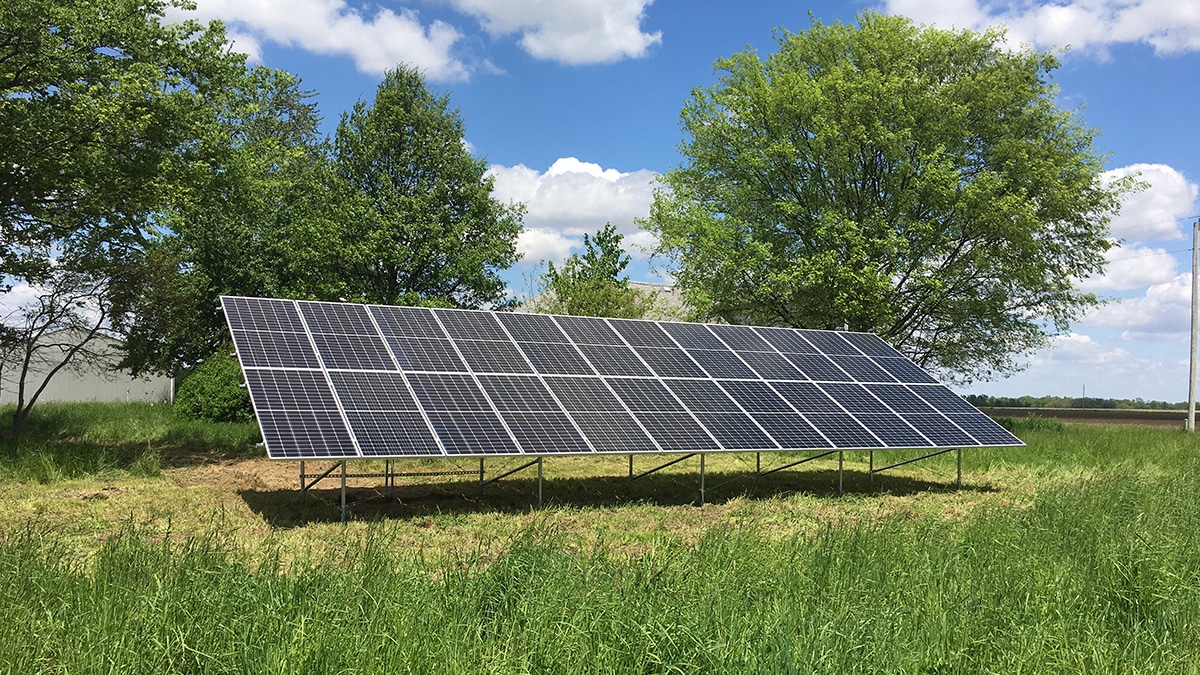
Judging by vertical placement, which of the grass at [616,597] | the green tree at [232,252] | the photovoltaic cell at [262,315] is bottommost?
the grass at [616,597]

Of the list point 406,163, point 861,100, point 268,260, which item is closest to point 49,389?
point 268,260

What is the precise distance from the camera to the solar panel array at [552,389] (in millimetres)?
12156

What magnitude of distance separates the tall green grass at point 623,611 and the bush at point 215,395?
18385 millimetres

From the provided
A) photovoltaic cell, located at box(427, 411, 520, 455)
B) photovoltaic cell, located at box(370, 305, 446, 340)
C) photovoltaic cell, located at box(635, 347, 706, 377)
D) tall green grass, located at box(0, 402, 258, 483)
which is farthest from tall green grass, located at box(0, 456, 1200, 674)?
tall green grass, located at box(0, 402, 258, 483)

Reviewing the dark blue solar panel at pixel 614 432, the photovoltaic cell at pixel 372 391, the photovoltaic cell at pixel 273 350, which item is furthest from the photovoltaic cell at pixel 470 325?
the dark blue solar panel at pixel 614 432

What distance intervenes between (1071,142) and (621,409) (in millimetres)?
26615

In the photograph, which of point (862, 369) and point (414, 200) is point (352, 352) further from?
point (414, 200)

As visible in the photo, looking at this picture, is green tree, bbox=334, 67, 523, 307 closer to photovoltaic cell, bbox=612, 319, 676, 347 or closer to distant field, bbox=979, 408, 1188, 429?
photovoltaic cell, bbox=612, 319, 676, 347

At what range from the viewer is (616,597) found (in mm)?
6754

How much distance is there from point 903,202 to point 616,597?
26578 mm

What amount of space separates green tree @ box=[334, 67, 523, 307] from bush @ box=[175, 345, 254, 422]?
17.9ft

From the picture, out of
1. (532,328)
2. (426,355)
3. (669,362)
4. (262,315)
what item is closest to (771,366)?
(669,362)

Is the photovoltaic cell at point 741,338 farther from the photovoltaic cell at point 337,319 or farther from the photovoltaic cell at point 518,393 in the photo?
the photovoltaic cell at point 337,319

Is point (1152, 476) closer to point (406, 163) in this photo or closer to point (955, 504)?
point (955, 504)
